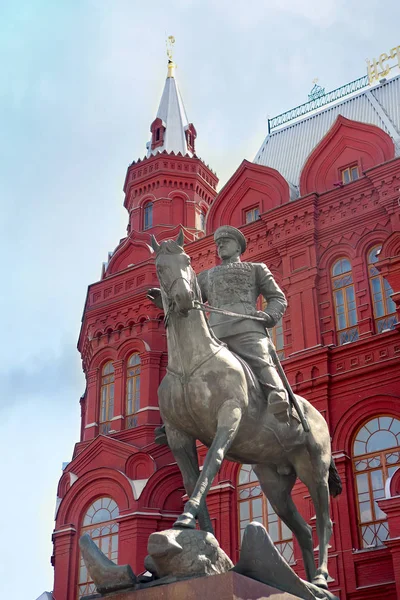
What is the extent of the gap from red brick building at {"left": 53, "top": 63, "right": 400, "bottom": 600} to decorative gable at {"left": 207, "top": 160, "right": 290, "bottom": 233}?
0.16 ft

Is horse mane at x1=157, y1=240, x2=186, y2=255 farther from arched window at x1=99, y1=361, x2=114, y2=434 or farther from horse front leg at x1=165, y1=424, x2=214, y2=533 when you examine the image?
arched window at x1=99, y1=361, x2=114, y2=434

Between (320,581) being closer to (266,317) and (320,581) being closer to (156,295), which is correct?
(266,317)

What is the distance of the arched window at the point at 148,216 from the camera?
1212 inches

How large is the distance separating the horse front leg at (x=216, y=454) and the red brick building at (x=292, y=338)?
33.5ft

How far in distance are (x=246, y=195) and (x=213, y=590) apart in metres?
22.6

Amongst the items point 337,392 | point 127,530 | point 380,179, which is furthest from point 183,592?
point 380,179

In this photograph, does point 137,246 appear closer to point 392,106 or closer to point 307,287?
point 307,287

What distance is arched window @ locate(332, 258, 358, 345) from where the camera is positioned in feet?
74.3

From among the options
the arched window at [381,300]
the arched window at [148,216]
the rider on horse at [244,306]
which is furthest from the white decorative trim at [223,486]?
the rider on horse at [244,306]

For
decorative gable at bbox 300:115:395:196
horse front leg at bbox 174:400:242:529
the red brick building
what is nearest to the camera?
horse front leg at bbox 174:400:242:529

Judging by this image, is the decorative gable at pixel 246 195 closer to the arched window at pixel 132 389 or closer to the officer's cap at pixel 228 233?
the arched window at pixel 132 389

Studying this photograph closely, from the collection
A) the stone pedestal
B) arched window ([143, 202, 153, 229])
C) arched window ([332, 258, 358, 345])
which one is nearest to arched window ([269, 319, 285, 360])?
arched window ([332, 258, 358, 345])

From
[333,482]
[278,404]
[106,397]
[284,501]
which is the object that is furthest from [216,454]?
[106,397]

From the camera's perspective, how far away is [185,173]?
31531mm
